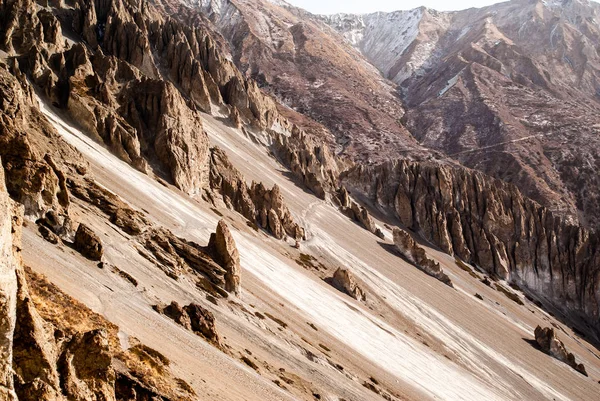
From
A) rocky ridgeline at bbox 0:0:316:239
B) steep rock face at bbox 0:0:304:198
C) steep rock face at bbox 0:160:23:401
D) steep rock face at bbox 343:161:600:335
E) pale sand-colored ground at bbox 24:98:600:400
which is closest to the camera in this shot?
steep rock face at bbox 0:160:23:401

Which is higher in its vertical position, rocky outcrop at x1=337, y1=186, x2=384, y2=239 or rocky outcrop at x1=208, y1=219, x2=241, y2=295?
rocky outcrop at x1=337, y1=186, x2=384, y2=239

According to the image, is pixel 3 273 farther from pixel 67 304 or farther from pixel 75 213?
pixel 75 213

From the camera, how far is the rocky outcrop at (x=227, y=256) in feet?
133

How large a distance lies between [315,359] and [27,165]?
23201mm

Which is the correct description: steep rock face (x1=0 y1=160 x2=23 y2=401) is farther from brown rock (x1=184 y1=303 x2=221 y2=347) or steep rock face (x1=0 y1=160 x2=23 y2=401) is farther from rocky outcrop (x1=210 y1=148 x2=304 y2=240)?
rocky outcrop (x1=210 y1=148 x2=304 y2=240)

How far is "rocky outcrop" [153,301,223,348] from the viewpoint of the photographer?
1099 inches

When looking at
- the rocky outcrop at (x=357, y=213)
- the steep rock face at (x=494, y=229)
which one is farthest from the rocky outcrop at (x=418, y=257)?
the steep rock face at (x=494, y=229)

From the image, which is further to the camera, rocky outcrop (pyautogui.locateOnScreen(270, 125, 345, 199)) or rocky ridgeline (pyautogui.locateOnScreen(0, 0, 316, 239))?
rocky outcrop (pyautogui.locateOnScreen(270, 125, 345, 199))

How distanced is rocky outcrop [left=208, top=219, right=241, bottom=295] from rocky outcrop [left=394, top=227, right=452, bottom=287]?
58.3m

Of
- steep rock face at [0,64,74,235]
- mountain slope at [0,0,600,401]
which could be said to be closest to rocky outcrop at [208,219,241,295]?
mountain slope at [0,0,600,401]

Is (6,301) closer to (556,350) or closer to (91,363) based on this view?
(91,363)

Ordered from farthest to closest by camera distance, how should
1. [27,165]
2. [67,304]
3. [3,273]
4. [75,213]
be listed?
[75,213] < [27,165] < [67,304] < [3,273]

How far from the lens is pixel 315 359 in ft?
116

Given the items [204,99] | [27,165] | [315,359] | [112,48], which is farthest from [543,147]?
[27,165]
